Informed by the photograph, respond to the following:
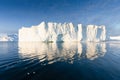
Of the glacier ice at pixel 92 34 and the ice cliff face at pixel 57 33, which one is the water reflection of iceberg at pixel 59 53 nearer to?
the ice cliff face at pixel 57 33

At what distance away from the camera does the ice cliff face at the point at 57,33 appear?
13875cm

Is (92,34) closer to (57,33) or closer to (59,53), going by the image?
(57,33)

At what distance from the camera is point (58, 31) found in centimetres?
14462

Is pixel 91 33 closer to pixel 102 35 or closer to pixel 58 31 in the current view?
pixel 102 35

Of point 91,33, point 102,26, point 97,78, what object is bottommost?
point 97,78

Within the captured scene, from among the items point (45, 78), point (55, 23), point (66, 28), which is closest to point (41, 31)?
point (55, 23)

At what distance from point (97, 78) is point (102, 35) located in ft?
574

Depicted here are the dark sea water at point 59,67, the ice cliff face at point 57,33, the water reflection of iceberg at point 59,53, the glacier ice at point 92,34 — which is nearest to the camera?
the dark sea water at point 59,67

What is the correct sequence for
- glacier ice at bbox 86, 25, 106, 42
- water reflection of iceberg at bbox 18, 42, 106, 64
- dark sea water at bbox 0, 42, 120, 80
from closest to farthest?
dark sea water at bbox 0, 42, 120, 80
water reflection of iceberg at bbox 18, 42, 106, 64
glacier ice at bbox 86, 25, 106, 42

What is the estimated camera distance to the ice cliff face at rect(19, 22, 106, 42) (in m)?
139

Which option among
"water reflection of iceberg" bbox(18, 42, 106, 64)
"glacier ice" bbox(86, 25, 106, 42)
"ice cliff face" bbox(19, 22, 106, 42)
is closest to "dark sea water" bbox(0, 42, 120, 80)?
"water reflection of iceberg" bbox(18, 42, 106, 64)

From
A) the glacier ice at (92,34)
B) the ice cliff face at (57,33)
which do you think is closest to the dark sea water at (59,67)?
the ice cliff face at (57,33)

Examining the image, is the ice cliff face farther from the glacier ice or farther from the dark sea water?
the dark sea water

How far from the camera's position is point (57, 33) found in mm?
142125
